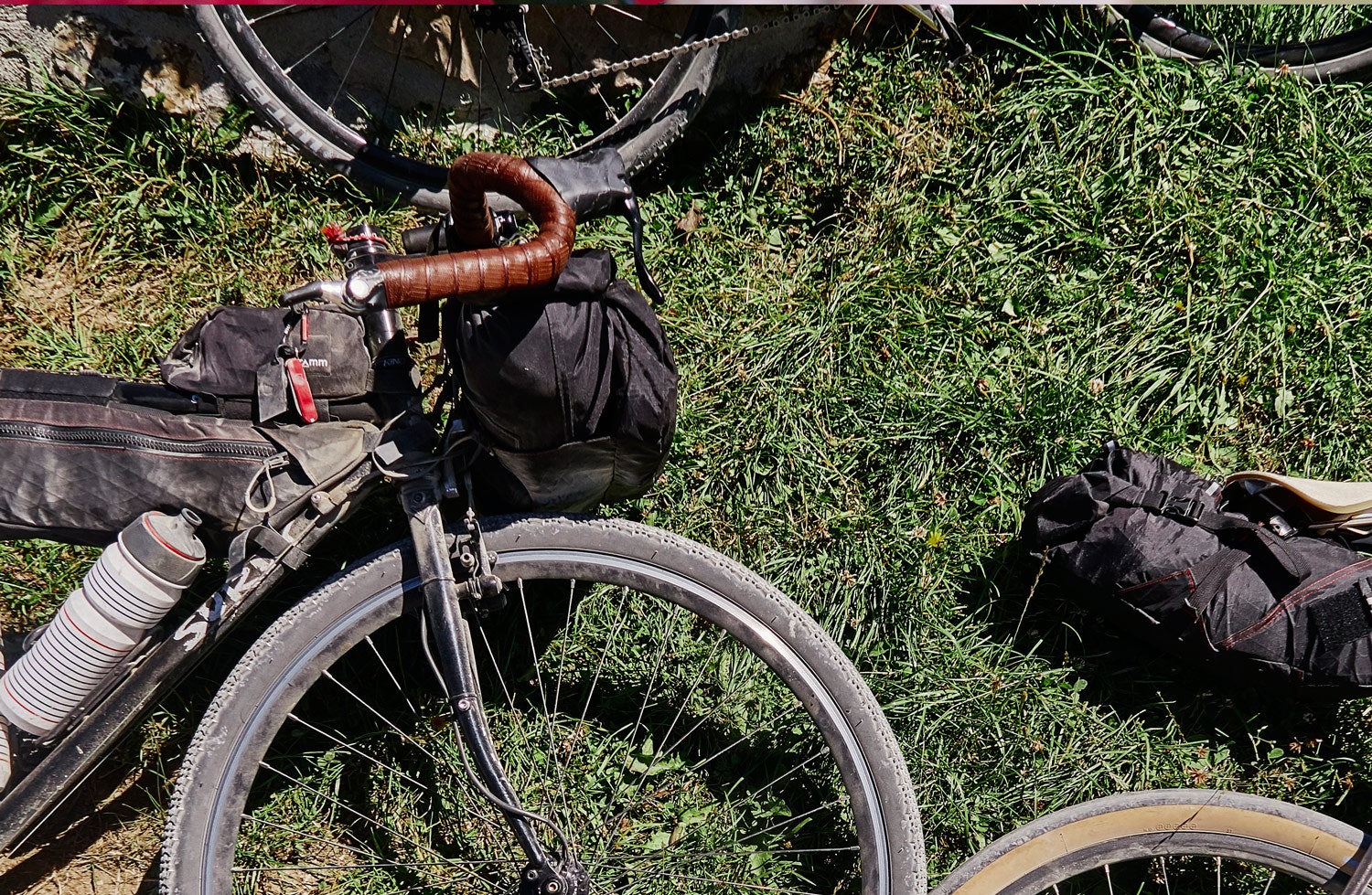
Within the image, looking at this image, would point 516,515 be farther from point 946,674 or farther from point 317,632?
point 946,674

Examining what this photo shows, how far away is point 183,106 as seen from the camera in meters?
3.08

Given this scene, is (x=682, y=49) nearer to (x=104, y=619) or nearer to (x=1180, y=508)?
(x=1180, y=508)

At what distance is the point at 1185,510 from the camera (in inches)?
104

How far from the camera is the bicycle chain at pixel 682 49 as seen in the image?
285cm

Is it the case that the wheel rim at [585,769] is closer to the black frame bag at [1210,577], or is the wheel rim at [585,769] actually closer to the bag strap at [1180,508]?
the black frame bag at [1210,577]

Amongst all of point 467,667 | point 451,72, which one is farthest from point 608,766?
point 451,72

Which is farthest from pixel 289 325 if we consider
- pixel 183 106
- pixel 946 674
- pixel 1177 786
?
pixel 1177 786

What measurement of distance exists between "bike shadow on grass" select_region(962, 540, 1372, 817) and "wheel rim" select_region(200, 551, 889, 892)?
66 cm

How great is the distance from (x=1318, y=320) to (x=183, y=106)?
343 cm

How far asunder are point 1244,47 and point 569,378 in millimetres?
2583

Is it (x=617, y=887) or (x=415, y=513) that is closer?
(x=415, y=513)

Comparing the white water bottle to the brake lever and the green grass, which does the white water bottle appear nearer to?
the green grass

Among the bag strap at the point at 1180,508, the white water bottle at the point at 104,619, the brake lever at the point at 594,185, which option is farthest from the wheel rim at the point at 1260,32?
the white water bottle at the point at 104,619

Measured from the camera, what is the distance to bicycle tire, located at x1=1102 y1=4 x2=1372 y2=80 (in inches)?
124
